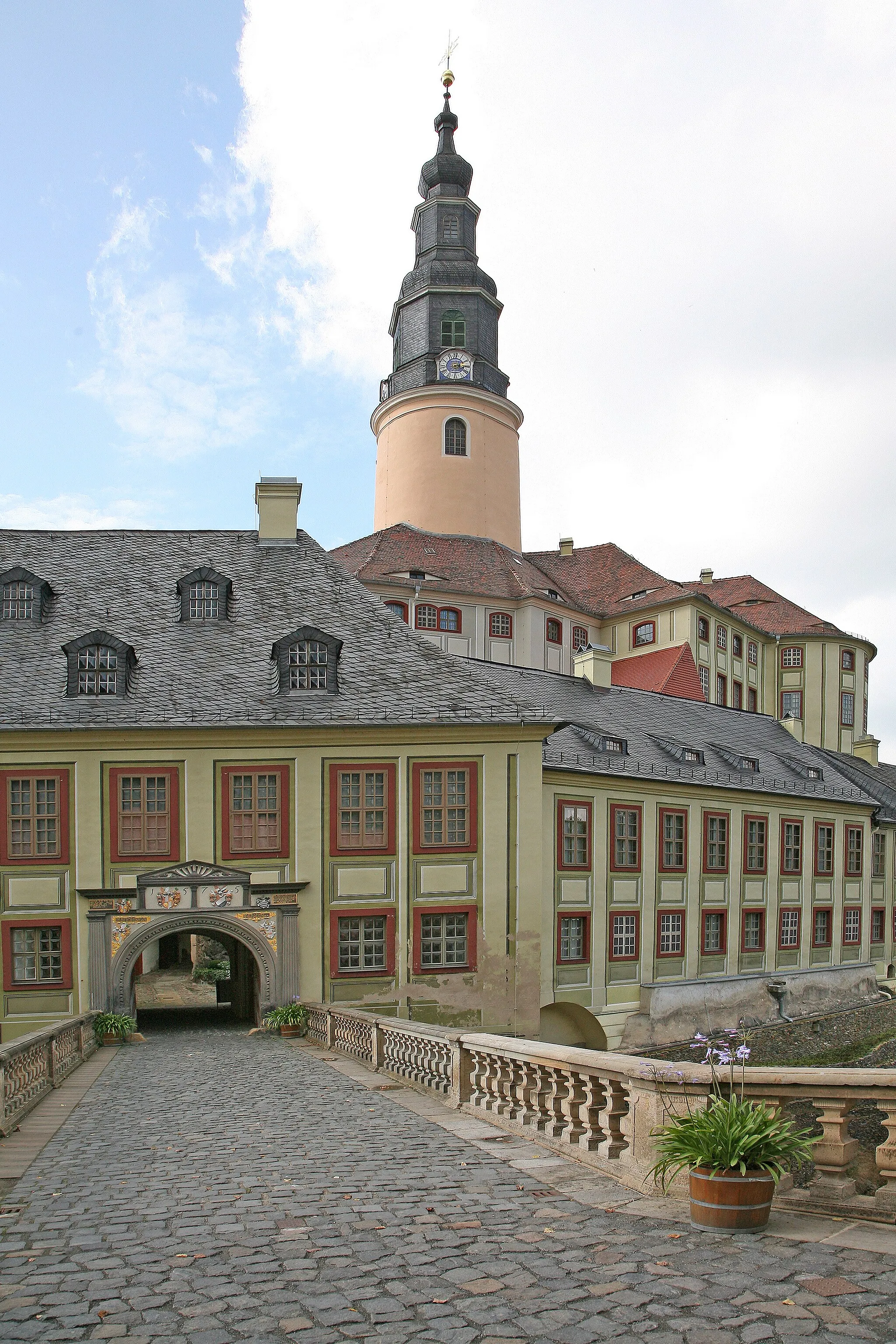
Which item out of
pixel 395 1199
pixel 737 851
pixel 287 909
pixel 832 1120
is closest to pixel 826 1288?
pixel 832 1120

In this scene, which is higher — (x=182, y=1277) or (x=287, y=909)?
(x=182, y=1277)

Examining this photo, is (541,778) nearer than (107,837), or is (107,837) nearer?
(107,837)

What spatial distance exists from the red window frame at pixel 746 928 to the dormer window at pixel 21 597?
23.3 metres

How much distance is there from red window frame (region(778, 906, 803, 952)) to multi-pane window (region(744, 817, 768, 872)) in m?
2.11

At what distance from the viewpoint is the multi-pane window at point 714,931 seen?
3431cm

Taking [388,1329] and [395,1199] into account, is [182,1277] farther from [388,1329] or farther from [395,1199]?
[395,1199]

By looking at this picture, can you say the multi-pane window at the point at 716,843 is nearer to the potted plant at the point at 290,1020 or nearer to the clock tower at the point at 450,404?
the potted plant at the point at 290,1020

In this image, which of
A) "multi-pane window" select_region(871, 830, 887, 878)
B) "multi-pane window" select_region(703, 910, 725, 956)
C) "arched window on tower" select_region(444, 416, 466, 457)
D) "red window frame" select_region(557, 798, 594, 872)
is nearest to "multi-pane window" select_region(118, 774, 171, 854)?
"red window frame" select_region(557, 798, 594, 872)

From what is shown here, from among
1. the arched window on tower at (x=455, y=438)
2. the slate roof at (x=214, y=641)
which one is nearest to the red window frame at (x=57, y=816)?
the slate roof at (x=214, y=641)

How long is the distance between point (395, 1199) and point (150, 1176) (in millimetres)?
2463

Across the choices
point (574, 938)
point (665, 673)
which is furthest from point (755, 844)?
point (665, 673)

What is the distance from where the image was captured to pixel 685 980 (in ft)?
108

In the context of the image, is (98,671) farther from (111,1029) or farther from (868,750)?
(868,750)

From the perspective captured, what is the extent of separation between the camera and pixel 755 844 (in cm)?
3653
